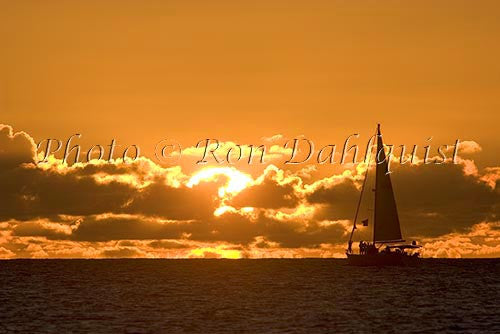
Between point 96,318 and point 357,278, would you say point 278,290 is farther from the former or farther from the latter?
point 96,318

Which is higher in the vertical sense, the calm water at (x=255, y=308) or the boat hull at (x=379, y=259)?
the boat hull at (x=379, y=259)

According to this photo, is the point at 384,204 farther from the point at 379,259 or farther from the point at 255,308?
the point at 255,308

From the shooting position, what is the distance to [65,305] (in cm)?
11375

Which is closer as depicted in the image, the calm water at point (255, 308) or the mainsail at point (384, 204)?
the calm water at point (255, 308)

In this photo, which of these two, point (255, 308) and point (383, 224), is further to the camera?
point (383, 224)

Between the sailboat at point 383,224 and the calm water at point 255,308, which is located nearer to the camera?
the calm water at point 255,308

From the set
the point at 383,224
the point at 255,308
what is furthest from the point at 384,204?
the point at 255,308

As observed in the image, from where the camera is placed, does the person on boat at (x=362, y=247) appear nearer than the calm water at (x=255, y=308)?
No

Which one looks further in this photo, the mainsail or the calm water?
the mainsail

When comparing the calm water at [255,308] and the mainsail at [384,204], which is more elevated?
the mainsail at [384,204]

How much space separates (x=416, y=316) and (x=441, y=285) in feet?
216

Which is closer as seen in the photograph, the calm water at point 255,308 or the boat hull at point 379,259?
the calm water at point 255,308

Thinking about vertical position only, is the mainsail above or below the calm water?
above

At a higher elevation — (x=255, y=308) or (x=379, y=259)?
(x=379, y=259)
